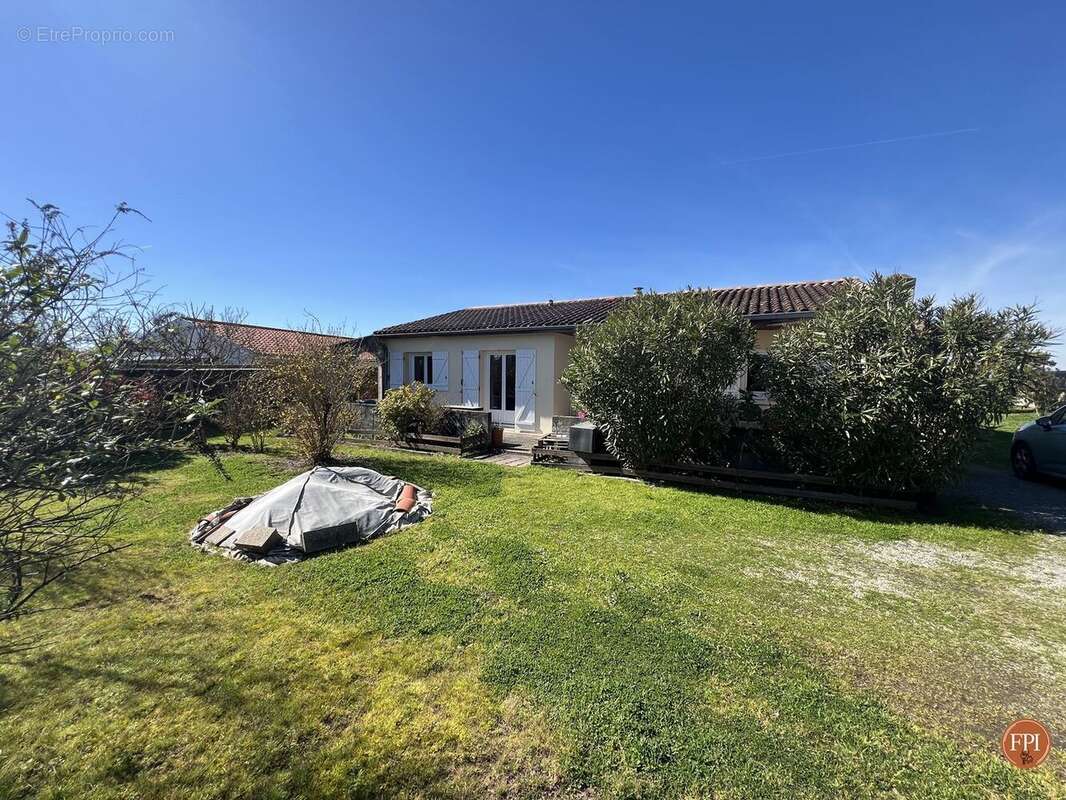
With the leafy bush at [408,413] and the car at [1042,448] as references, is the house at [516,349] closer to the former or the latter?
the leafy bush at [408,413]

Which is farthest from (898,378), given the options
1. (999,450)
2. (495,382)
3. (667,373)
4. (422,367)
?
(422,367)

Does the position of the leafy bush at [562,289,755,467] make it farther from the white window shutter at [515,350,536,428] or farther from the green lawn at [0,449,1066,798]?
the white window shutter at [515,350,536,428]

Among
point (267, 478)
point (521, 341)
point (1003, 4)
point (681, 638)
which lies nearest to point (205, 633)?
point (681, 638)

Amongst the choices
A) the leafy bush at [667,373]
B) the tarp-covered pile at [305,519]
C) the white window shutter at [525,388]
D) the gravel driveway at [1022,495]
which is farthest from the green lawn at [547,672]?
the white window shutter at [525,388]

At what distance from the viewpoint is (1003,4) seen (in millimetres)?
5945

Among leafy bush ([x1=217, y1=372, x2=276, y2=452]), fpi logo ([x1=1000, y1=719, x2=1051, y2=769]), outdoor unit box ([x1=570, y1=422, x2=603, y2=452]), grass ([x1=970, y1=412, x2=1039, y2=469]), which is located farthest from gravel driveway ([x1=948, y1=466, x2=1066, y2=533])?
leafy bush ([x1=217, y1=372, x2=276, y2=452])

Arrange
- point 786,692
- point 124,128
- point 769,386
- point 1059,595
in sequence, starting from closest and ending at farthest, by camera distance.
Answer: point 786,692, point 1059,595, point 124,128, point 769,386

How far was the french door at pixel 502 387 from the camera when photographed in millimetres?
13156

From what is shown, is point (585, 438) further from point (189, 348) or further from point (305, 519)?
point (189, 348)

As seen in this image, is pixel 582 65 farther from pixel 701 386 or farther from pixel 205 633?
pixel 205 633

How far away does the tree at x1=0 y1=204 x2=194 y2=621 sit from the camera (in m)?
1.67

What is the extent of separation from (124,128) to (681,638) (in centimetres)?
690

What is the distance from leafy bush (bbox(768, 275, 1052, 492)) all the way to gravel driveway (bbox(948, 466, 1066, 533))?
1.53 meters

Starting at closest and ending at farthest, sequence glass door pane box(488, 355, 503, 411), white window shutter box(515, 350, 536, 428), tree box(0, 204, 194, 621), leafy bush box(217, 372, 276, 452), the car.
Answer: tree box(0, 204, 194, 621) → the car → leafy bush box(217, 372, 276, 452) → white window shutter box(515, 350, 536, 428) → glass door pane box(488, 355, 503, 411)
